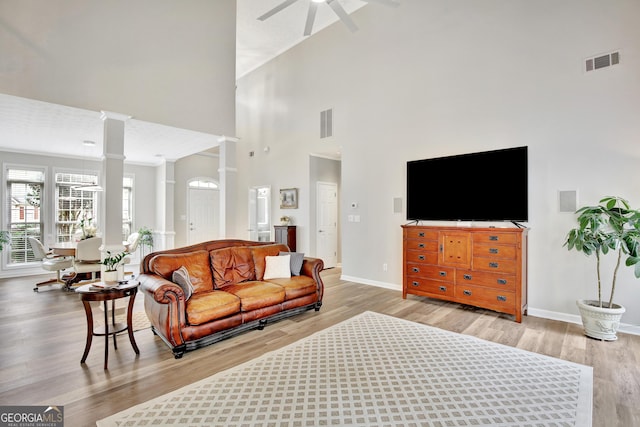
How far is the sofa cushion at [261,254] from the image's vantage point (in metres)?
4.16

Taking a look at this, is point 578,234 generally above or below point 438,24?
below

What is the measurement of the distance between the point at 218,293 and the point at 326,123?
4.41 m

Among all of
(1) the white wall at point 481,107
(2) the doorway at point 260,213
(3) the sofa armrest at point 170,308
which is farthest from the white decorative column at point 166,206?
(3) the sofa armrest at point 170,308

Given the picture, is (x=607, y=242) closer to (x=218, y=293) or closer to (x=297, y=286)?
(x=297, y=286)

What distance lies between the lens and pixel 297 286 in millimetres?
3959

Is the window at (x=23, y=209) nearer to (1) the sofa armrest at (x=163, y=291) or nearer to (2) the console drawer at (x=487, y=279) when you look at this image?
(1) the sofa armrest at (x=163, y=291)

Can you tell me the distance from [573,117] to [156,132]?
19.7ft

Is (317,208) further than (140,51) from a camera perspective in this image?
Yes

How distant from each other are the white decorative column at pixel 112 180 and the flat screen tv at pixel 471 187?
174 inches

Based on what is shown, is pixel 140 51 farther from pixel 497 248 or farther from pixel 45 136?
pixel 497 248

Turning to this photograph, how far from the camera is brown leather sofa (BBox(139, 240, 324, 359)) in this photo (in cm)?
291

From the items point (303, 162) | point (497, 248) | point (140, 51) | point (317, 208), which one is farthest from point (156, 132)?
point (497, 248)

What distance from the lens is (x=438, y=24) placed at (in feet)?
16.1

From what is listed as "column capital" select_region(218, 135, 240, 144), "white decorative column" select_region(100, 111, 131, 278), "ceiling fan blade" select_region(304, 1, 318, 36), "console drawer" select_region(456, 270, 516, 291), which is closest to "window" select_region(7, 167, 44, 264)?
"white decorative column" select_region(100, 111, 131, 278)
